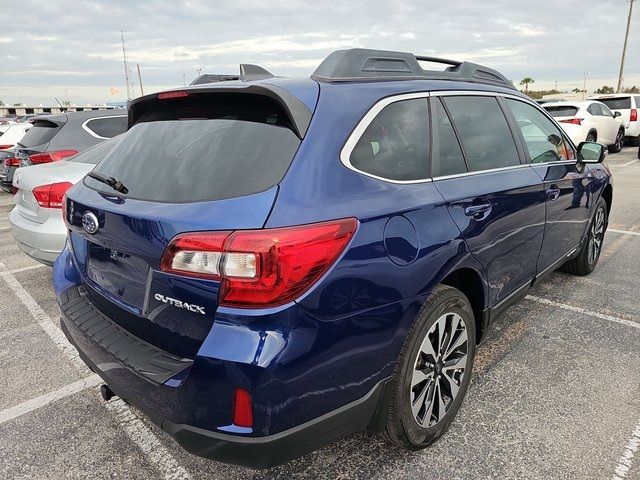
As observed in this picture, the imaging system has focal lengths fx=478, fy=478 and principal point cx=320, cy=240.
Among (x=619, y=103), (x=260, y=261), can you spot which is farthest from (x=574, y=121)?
(x=260, y=261)

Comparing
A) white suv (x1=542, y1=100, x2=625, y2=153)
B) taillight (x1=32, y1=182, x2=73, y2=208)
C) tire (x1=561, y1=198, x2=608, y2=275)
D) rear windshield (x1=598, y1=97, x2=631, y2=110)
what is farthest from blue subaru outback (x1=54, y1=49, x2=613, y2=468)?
rear windshield (x1=598, y1=97, x2=631, y2=110)

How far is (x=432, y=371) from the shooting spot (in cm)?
224

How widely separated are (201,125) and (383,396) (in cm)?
138

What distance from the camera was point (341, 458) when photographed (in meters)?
2.28

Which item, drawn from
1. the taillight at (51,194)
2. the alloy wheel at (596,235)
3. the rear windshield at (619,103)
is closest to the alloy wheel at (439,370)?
the alloy wheel at (596,235)

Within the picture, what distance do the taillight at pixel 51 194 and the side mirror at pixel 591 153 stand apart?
427 cm

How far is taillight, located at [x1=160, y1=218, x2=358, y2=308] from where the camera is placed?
1.57 meters

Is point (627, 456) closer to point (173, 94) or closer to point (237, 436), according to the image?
point (237, 436)

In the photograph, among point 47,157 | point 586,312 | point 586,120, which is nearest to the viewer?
point 586,312

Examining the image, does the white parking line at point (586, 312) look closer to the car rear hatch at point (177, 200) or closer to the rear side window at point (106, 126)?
the car rear hatch at point (177, 200)

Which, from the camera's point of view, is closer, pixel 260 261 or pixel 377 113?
pixel 260 261

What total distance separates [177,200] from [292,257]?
21.3 inches

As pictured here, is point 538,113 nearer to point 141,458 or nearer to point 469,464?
point 469,464

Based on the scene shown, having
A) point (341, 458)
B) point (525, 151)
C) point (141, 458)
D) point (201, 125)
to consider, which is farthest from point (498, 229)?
point (141, 458)
